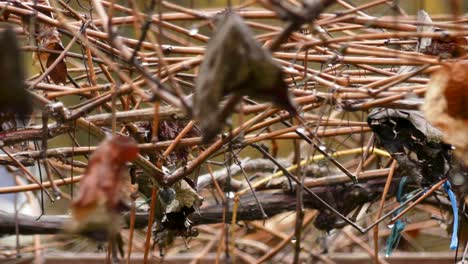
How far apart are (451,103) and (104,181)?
375 mm

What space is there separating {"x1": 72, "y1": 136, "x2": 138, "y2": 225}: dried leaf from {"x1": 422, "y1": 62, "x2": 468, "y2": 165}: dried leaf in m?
0.33

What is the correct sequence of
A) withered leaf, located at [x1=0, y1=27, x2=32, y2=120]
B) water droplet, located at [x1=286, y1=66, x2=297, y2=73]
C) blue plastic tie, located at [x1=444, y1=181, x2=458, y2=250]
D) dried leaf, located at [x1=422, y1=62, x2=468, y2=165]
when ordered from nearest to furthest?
withered leaf, located at [x1=0, y1=27, x2=32, y2=120] → dried leaf, located at [x1=422, y1=62, x2=468, y2=165] → water droplet, located at [x1=286, y1=66, x2=297, y2=73] → blue plastic tie, located at [x1=444, y1=181, x2=458, y2=250]

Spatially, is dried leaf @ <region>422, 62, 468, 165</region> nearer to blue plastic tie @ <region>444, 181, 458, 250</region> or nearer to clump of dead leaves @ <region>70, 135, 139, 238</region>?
clump of dead leaves @ <region>70, 135, 139, 238</region>

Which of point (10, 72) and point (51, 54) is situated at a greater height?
point (10, 72)

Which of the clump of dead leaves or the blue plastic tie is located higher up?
the clump of dead leaves

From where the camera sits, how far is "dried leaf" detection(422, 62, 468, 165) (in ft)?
2.61

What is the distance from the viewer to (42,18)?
1.21 m

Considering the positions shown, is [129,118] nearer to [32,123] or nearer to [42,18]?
[42,18]

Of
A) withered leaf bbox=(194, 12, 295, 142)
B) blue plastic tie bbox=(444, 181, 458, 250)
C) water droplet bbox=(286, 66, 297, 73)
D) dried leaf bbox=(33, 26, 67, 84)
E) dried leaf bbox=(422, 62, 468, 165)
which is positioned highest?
withered leaf bbox=(194, 12, 295, 142)

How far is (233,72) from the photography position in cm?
59

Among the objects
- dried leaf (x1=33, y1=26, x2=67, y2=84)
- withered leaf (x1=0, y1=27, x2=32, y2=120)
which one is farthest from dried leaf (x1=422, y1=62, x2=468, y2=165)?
dried leaf (x1=33, y1=26, x2=67, y2=84)

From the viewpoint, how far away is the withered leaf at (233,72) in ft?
1.94

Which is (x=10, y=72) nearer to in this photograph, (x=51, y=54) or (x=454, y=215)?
(x=51, y=54)

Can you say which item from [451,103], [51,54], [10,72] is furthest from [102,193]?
[51,54]
